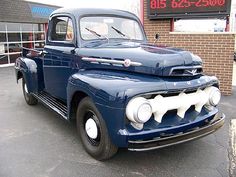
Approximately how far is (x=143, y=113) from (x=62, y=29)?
256 cm

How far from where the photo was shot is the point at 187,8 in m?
7.76

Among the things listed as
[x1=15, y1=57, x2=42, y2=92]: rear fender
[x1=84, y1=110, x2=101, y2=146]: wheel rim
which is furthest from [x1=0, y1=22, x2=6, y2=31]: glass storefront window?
[x1=84, y1=110, x2=101, y2=146]: wheel rim

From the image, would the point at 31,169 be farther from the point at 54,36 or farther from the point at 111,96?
the point at 54,36

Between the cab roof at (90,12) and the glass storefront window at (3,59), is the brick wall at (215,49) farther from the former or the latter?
the glass storefront window at (3,59)

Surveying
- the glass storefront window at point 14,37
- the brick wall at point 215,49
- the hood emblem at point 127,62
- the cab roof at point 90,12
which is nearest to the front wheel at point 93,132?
the hood emblem at point 127,62

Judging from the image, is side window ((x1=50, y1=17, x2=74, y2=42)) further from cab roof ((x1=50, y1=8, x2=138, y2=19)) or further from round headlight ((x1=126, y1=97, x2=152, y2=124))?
round headlight ((x1=126, y1=97, x2=152, y2=124))

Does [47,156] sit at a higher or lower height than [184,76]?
lower

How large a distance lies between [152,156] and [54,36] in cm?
271

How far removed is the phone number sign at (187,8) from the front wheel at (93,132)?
5051 mm

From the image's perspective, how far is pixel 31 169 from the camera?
3578 mm

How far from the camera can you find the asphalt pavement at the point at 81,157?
351 centimetres

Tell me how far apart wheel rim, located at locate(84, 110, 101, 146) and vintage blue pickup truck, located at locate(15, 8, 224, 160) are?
0.01 meters

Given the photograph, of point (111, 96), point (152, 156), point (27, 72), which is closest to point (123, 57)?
point (111, 96)

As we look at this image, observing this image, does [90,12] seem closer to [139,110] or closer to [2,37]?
[139,110]
